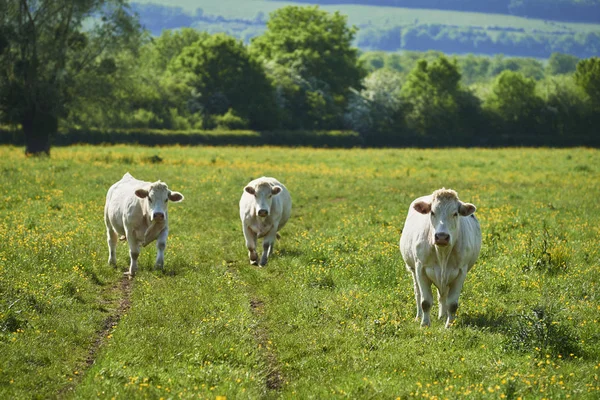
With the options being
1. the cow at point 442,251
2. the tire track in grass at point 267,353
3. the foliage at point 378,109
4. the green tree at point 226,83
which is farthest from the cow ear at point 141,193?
the foliage at point 378,109

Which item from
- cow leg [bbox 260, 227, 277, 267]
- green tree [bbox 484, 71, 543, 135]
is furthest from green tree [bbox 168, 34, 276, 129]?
cow leg [bbox 260, 227, 277, 267]

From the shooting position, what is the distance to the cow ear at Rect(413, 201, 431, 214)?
37.9 ft

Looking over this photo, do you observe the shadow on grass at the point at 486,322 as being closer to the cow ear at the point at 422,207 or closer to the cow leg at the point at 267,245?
the cow ear at the point at 422,207

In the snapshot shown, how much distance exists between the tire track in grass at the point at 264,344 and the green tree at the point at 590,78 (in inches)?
3468

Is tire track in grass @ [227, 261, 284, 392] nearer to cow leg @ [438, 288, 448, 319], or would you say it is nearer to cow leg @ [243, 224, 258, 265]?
cow leg @ [243, 224, 258, 265]

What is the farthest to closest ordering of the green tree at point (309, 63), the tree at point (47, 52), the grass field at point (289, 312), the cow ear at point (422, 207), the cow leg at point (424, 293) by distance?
the green tree at point (309, 63), the tree at point (47, 52), the cow ear at point (422, 207), the cow leg at point (424, 293), the grass field at point (289, 312)

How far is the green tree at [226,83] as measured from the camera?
263ft

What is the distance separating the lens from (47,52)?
1753 inches

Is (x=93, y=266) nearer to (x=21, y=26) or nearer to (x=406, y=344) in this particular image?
(x=406, y=344)

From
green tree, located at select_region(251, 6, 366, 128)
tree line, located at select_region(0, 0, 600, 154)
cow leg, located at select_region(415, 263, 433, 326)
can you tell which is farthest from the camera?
green tree, located at select_region(251, 6, 366, 128)

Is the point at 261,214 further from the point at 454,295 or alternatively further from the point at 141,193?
the point at 454,295

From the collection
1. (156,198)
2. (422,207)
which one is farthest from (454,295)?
(156,198)

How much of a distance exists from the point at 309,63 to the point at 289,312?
283 ft

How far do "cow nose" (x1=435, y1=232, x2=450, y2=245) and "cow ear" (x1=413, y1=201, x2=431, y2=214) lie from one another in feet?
2.10
